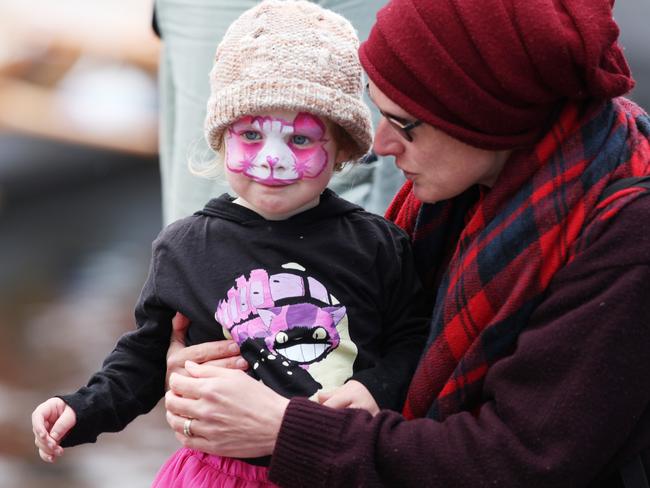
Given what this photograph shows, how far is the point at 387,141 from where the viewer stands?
1934 millimetres

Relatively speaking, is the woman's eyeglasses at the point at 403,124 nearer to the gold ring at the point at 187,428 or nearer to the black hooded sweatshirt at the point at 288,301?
the black hooded sweatshirt at the point at 288,301

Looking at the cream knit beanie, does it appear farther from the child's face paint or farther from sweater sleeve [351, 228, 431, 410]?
sweater sleeve [351, 228, 431, 410]

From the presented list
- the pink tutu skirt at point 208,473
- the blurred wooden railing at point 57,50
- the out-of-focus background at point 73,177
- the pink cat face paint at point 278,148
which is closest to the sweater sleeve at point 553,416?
the pink tutu skirt at point 208,473

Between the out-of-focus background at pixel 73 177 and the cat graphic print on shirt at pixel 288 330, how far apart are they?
3.21 meters

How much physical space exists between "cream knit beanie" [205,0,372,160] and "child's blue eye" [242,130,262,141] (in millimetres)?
36

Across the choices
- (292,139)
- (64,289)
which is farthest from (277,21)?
(64,289)

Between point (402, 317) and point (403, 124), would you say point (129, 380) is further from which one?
point (403, 124)

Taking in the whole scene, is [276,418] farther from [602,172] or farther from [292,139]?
[602,172]

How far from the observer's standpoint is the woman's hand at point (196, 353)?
204 centimetres

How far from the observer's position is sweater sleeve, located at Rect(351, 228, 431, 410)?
6.72 feet

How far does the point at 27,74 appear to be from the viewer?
26.1 ft

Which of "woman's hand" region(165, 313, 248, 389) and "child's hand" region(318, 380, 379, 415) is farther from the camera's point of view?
"woman's hand" region(165, 313, 248, 389)

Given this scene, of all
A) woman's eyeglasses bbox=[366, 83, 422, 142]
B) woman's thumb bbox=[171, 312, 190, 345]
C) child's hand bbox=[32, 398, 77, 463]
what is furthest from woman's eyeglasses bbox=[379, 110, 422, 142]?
child's hand bbox=[32, 398, 77, 463]

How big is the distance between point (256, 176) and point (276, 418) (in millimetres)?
436
